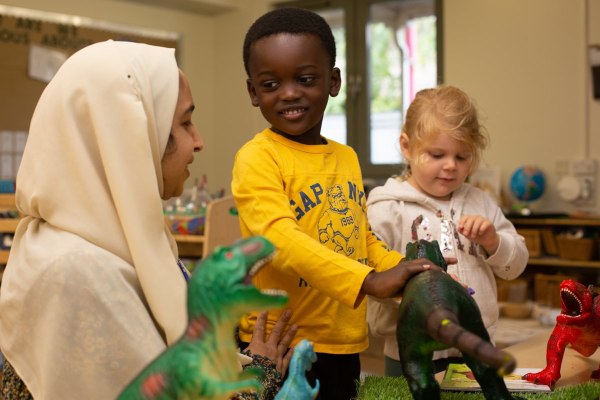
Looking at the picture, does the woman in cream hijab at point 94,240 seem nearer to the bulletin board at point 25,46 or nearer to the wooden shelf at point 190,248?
the wooden shelf at point 190,248

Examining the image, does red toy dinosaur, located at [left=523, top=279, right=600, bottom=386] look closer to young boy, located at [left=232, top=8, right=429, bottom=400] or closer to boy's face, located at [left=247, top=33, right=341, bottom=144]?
young boy, located at [left=232, top=8, right=429, bottom=400]

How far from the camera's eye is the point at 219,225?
3129mm

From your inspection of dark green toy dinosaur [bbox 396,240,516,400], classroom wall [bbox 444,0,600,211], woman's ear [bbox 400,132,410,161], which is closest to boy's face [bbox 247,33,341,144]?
woman's ear [bbox 400,132,410,161]

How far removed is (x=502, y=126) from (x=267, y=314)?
13.4ft

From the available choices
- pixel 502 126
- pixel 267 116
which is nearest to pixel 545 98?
pixel 502 126

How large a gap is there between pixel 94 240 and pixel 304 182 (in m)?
0.57

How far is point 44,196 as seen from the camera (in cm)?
102

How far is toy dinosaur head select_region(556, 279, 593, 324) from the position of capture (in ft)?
4.84

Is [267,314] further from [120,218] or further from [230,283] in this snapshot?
[230,283]

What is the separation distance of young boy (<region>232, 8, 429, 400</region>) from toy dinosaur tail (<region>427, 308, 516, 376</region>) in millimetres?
465

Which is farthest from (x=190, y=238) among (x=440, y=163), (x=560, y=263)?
(x=560, y=263)

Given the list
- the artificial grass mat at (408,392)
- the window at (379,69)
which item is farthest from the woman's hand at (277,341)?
the window at (379,69)

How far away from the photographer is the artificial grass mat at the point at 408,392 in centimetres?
119

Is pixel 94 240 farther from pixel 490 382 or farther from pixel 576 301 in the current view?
pixel 576 301
